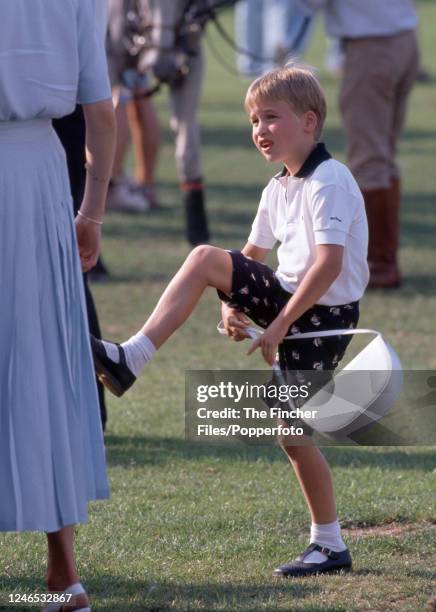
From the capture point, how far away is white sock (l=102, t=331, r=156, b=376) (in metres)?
4.17

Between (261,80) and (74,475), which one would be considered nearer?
(74,475)

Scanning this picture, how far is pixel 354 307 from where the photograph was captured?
13.3ft

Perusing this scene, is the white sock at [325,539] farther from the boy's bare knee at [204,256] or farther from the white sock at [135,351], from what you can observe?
the boy's bare knee at [204,256]

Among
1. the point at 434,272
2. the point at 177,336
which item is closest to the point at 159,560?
the point at 177,336

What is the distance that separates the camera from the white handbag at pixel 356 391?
3893 mm

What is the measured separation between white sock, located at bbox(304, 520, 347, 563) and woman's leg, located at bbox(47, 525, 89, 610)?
77cm

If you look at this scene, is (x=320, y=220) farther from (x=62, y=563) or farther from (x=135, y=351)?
(x=62, y=563)

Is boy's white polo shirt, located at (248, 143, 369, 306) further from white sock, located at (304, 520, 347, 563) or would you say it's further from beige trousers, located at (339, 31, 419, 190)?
beige trousers, located at (339, 31, 419, 190)

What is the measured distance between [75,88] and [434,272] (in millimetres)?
6005

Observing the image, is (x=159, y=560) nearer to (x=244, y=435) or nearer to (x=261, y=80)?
(x=244, y=435)

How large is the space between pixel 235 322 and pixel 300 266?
0.88ft

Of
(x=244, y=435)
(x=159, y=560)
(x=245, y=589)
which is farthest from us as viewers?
(x=244, y=435)

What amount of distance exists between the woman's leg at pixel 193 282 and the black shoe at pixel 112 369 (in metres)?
0.16

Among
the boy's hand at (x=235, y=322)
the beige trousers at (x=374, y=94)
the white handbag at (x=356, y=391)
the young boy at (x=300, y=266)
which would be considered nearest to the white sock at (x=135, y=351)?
the young boy at (x=300, y=266)
